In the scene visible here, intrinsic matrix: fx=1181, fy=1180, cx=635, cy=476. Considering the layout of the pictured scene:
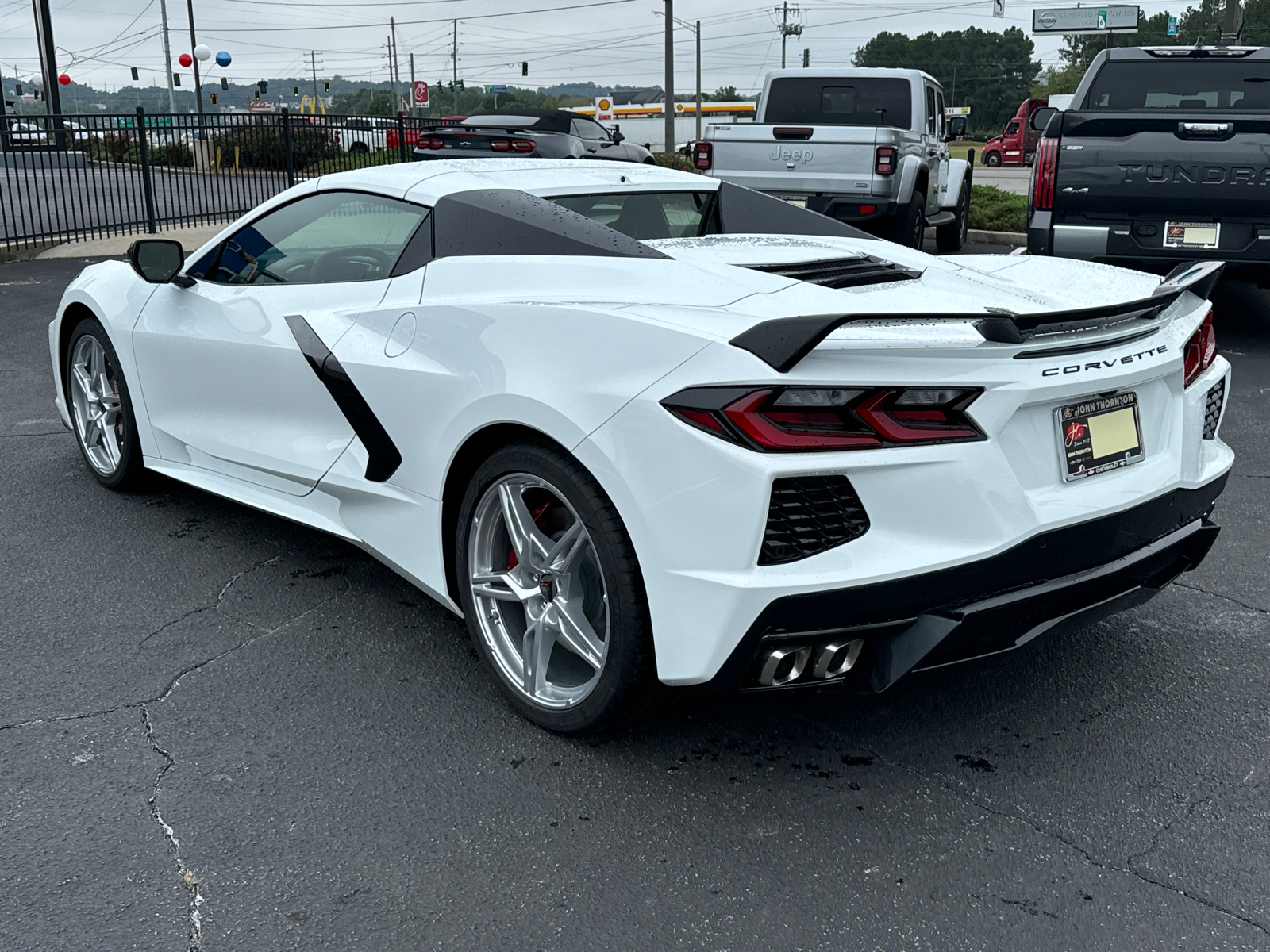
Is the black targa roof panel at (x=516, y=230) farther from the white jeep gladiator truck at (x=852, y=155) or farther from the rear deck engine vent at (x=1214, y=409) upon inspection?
the white jeep gladiator truck at (x=852, y=155)

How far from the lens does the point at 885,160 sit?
37.1ft

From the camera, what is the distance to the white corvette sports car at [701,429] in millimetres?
2494

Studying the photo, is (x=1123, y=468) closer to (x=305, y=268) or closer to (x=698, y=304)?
(x=698, y=304)

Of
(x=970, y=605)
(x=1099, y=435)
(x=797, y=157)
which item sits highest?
(x=797, y=157)

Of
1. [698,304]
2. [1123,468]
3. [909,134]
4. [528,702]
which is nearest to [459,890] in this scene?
[528,702]

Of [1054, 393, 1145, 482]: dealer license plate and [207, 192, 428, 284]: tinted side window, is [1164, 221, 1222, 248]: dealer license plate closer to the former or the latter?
[1054, 393, 1145, 482]: dealer license plate

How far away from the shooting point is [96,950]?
228cm

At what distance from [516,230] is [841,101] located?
11688mm

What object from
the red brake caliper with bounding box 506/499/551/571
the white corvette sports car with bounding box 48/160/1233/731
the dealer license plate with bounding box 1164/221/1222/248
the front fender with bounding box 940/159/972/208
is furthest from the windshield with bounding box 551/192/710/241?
the front fender with bounding box 940/159/972/208

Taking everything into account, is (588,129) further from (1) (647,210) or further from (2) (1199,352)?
(2) (1199,352)

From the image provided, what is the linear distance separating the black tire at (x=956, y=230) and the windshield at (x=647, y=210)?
10.9 m

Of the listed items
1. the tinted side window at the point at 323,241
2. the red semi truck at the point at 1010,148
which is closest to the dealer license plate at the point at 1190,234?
the tinted side window at the point at 323,241

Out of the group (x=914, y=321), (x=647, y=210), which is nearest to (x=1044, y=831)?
(x=914, y=321)

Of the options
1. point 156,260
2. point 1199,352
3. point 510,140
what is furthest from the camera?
point 510,140
